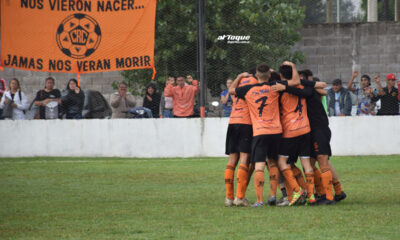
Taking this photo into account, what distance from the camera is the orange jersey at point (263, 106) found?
10305 mm

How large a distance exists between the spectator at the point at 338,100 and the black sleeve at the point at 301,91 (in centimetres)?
838

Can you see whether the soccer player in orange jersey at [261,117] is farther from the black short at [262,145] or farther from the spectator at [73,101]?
the spectator at [73,101]

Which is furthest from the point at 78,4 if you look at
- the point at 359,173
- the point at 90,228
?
the point at 90,228

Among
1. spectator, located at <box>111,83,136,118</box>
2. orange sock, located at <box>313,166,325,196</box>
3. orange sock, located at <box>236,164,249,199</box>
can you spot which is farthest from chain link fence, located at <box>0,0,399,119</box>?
orange sock, located at <box>236,164,249,199</box>

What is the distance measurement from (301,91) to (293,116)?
14.3 inches

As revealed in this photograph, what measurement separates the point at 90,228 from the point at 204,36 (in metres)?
10.9

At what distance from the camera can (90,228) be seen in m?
8.41

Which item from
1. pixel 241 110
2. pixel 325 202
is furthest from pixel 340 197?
pixel 241 110

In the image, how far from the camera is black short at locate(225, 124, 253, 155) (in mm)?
10656

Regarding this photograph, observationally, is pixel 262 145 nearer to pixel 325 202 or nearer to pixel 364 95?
pixel 325 202

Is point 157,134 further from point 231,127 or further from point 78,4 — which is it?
point 231,127

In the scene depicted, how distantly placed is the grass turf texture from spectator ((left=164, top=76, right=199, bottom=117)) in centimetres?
253

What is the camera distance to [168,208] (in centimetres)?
1011

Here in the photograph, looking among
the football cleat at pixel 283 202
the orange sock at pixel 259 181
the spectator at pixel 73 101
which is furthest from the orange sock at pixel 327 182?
the spectator at pixel 73 101
